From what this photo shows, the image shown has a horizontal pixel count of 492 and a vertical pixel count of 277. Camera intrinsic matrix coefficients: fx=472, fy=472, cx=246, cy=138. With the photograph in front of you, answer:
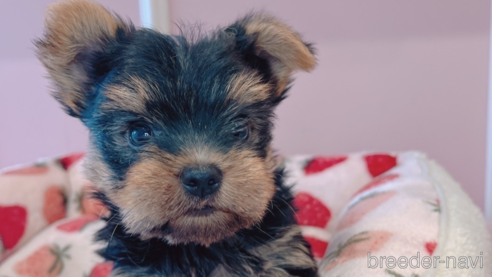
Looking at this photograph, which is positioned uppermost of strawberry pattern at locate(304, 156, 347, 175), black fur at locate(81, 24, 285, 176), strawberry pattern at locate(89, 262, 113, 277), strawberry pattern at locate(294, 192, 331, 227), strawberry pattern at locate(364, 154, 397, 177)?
black fur at locate(81, 24, 285, 176)

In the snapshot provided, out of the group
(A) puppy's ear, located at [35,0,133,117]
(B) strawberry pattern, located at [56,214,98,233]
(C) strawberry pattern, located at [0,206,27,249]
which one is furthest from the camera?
(B) strawberry pattern, located at [56,214,98,233]

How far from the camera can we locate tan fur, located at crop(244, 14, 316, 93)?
82.4 inches

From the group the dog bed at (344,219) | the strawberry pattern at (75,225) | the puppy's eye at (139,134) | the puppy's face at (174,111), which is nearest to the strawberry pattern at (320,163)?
the dog bed at (344,219)

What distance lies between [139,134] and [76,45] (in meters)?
0.53

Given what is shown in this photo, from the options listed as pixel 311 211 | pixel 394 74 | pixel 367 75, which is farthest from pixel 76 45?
pixel 394 74

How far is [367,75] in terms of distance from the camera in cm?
382

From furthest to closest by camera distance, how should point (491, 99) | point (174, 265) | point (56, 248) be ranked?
1. point (491, 99)
2. point (56, 248)
3. point (174, 265)

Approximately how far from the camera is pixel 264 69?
226 cm

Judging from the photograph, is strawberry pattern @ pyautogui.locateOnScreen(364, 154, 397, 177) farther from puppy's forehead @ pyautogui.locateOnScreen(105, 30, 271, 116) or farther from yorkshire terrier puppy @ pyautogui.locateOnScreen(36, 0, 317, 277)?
puppy's forehead @ pyautogui.locateOnScreen(105, 30, 271, 116)

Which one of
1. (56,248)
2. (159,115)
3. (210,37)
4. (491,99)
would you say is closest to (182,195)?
(159,115)

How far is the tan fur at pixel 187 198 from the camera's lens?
165cm

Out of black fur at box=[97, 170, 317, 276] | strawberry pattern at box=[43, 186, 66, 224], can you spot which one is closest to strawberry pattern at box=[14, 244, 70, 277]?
strawberry pattern at box=[43, 186, 66, 224]

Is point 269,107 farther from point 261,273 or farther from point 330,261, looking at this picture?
point 330,261

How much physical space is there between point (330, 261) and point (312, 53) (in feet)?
3.59
